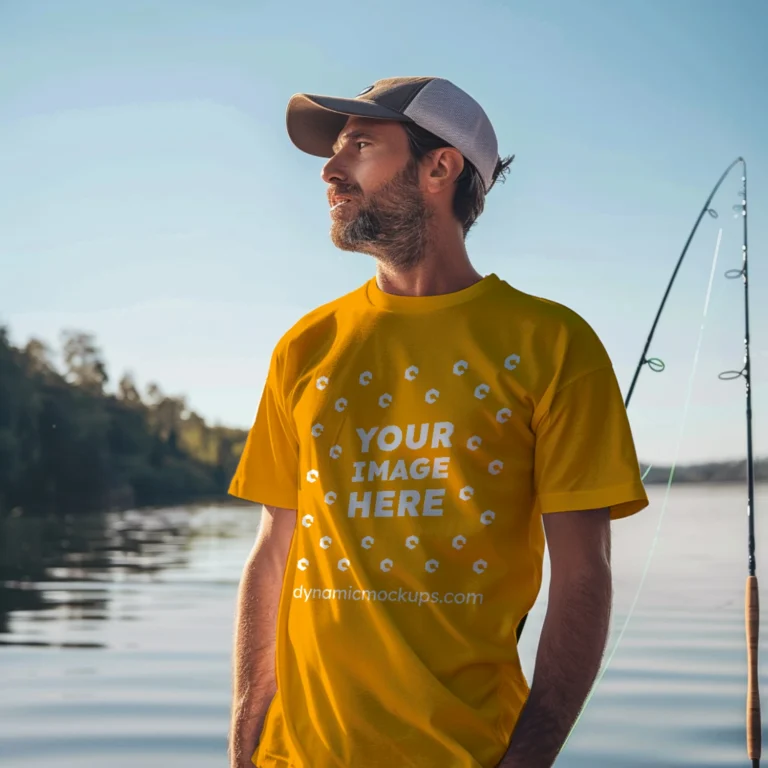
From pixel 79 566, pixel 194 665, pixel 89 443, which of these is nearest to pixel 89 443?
pixel 89 443

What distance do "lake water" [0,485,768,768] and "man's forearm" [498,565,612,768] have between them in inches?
24.1

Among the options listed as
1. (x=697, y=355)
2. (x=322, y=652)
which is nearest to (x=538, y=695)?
(x=322, y=652)

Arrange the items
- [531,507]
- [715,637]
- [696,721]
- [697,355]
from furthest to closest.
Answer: [715,637] < [696,721] < [697,355] < [531,507]

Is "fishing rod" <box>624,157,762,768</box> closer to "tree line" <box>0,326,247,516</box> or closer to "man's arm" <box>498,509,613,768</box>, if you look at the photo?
"man's arm" <box>498,509,613,768</box>

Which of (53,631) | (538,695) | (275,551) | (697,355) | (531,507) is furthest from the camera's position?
(53,631)

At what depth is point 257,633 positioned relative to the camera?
74.4 inches

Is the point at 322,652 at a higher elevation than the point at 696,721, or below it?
higher

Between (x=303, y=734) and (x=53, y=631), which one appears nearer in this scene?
(x=303, y=734)

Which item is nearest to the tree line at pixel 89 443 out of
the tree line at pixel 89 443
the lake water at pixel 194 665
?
the tree line at pixel 89 443

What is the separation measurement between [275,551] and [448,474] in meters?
0.40

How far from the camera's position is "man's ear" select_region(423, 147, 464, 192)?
1.92 m

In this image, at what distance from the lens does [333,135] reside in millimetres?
2107

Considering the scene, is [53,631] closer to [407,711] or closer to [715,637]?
[715,637]

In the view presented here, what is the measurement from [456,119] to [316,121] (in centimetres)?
28
